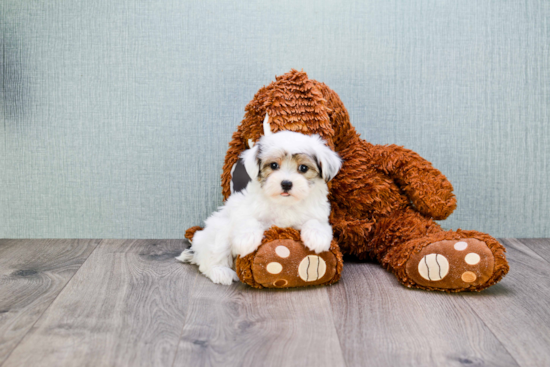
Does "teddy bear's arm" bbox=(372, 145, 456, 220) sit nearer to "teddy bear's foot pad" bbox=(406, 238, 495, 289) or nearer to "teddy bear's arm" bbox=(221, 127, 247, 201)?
"teddy bear's foot pad" bbox=(406, 238, 495, 289)

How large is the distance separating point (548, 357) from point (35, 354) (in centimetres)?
114

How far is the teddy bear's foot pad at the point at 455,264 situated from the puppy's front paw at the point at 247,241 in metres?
0.48

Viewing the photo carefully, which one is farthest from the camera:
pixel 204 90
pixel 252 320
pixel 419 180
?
pixel 204 90

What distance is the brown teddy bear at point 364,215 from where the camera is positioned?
4.91 ft

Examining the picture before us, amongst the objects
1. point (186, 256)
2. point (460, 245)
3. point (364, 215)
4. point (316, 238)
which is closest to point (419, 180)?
point (364, 215)

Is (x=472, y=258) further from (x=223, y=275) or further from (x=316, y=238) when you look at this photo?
(x=223, y=275)

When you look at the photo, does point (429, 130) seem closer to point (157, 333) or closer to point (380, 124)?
point (380, 124)

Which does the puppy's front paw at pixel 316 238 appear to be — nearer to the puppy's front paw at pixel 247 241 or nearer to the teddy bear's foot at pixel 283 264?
the teddy bear's foot at pixel 283 264

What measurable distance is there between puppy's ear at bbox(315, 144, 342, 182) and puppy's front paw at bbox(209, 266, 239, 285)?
42 centimetres

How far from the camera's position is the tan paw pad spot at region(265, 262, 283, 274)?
1.50 meters

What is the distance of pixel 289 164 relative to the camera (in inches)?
59.1

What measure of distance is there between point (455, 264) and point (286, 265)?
48 centimetres

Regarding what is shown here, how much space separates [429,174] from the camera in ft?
5.79

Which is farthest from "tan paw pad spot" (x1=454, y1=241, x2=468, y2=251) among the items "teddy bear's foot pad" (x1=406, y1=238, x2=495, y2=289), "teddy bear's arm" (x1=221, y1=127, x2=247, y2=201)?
"teddy bear's arm" (x1=221, y1=127, x2=247, y2=201)
